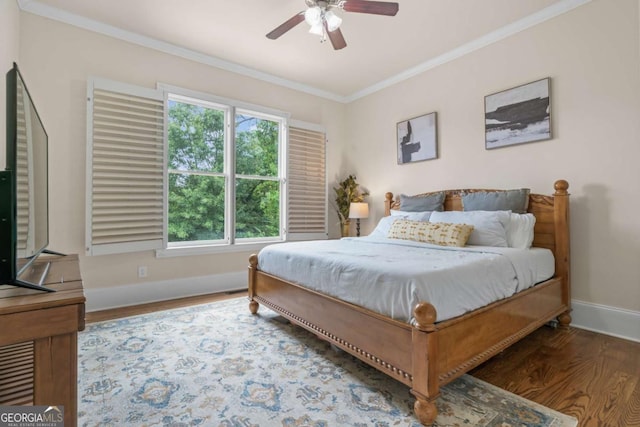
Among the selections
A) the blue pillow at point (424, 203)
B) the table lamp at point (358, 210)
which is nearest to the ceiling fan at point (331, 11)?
the blue pillow at point (424, 203)

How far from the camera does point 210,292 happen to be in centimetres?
375

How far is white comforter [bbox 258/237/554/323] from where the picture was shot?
1602 mm

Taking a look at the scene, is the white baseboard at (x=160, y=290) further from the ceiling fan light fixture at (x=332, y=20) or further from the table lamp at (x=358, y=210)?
the ceiling fan light fixture at (x=332, y=20)

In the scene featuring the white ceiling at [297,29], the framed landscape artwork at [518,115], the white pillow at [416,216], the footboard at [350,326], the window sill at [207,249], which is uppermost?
the white ceiling at [297,29]

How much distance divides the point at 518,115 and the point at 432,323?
2.57m

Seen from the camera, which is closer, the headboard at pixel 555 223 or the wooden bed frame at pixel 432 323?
the wooden bed frame at pixel 432 323

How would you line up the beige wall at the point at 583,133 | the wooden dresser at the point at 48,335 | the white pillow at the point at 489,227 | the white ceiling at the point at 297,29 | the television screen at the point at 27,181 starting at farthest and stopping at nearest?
the white ceiling at the point at 297,29 < the white pillow at the point at 489,227 < the beige wall at the point at 583,133 < the television screen at the point at 27,181 < the wooden dresser at the point at 48,335

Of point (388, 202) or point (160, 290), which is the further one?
point (388, 202)

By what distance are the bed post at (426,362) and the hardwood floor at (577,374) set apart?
65 cm

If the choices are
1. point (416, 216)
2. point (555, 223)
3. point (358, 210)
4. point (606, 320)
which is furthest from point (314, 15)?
point (606, 320)

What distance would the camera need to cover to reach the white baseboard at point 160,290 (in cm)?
307

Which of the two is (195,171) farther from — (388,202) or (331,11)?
(388,202)

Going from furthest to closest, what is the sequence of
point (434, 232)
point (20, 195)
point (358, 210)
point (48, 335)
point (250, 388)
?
1. point (358, 210)
2. point (434, 232)
3. point (250, 388)
4. point (20, 195)
5. point (48, 335)

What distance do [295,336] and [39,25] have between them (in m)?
3.60
